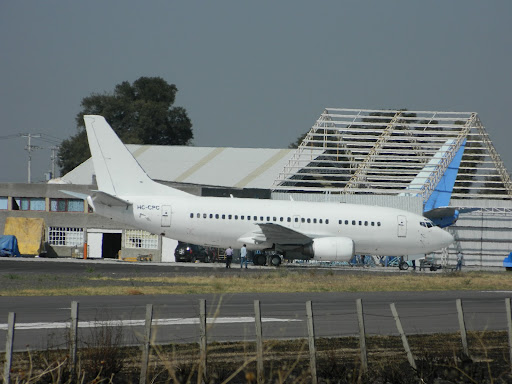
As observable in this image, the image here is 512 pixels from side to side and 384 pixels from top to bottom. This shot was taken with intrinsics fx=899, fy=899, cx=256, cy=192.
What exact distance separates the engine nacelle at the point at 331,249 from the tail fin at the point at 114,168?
343 inches

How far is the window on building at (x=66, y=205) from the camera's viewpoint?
5997 centimetres

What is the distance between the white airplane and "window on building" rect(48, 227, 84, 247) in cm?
1442

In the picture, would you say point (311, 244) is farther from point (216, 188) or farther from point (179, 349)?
point (179, 349)

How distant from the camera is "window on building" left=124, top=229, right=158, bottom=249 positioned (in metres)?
56.8

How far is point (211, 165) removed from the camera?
2746 inches

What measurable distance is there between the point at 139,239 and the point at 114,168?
12599 millimetres

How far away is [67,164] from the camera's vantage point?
12644cm

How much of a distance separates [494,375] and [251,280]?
21.2 m

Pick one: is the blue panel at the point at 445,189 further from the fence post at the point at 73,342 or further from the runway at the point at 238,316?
the fence post at the point at 73,342

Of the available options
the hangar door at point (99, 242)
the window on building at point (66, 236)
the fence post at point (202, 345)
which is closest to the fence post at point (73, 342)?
the fence post at point (202, 345)

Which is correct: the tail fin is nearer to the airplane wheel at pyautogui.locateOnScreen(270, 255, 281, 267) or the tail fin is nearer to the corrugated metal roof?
the airplane wheel at pyautogui.locateOnScreen(270, 255, 281, 267)

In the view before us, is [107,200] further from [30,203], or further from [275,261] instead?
[30,203]

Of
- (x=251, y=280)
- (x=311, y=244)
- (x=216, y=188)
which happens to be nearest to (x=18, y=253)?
(x=216, y=188)

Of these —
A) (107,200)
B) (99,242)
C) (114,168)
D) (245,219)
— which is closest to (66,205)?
(99,242)
